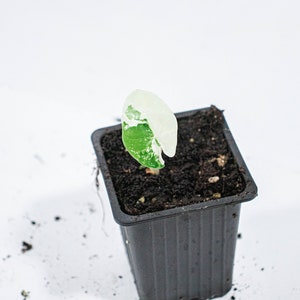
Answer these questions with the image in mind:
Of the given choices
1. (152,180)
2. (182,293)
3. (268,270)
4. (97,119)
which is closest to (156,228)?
(152,180)

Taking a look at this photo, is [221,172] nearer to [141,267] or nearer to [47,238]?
[141,267]

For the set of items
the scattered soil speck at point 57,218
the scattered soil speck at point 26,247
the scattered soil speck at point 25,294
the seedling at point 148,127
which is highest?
the seedling at point 148,127

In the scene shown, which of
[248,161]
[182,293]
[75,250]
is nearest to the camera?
[182,293]

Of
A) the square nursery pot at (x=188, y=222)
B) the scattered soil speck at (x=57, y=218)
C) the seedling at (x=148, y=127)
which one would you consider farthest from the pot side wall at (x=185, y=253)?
the scattered soil speck at (x=57, y=218)

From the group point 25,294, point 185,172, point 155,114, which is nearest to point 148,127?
point 155,114

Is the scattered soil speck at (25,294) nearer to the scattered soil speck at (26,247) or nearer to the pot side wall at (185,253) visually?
the scattered soil speck at (26,247)

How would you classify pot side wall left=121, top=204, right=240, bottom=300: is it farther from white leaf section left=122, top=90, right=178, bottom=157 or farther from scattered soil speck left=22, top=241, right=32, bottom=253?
scattered soil speck left=22, top=241, right=32, bottom=253
